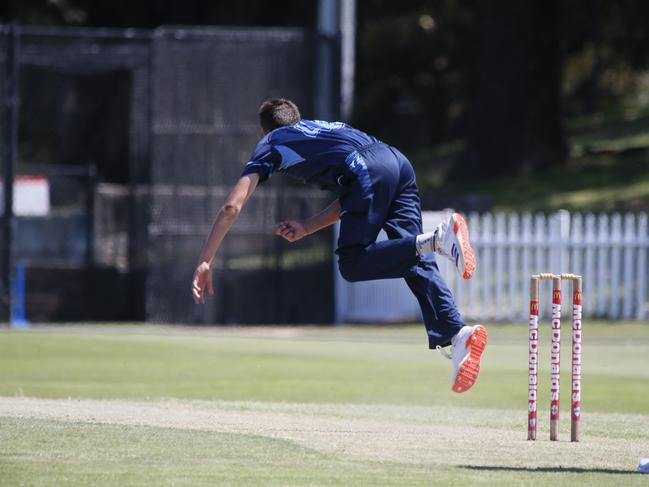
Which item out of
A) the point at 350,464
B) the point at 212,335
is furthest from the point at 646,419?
the point at 212,335

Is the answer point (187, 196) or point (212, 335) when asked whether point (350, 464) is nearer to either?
point (212, 335)

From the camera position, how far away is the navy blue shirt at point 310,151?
801cm

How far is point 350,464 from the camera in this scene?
702cm

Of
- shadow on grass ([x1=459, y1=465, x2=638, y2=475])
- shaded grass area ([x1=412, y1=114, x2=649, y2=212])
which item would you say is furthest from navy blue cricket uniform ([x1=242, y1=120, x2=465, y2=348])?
shaded grass area ([x1=412, y1=114, x2=649, y2=212])

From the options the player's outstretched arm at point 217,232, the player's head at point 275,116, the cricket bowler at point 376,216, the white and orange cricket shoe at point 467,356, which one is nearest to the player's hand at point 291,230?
the cricket bowler at point 376,216

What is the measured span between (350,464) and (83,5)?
28205 mm

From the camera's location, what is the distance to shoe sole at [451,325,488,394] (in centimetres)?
827

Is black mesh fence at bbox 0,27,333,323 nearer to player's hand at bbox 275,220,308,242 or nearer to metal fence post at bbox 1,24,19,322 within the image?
metal fence post at bbox 1,24,19,322

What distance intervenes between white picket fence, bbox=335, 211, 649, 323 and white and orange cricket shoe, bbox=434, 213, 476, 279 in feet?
39.3

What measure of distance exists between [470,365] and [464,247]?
790mm

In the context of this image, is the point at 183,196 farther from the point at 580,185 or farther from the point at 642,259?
the point at 580,185

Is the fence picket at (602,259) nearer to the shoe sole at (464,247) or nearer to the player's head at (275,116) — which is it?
the shoe sole at (464,247)

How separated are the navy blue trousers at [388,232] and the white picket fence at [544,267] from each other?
38.4ft

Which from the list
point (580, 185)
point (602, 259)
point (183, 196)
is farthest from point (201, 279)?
point (580, 185)
